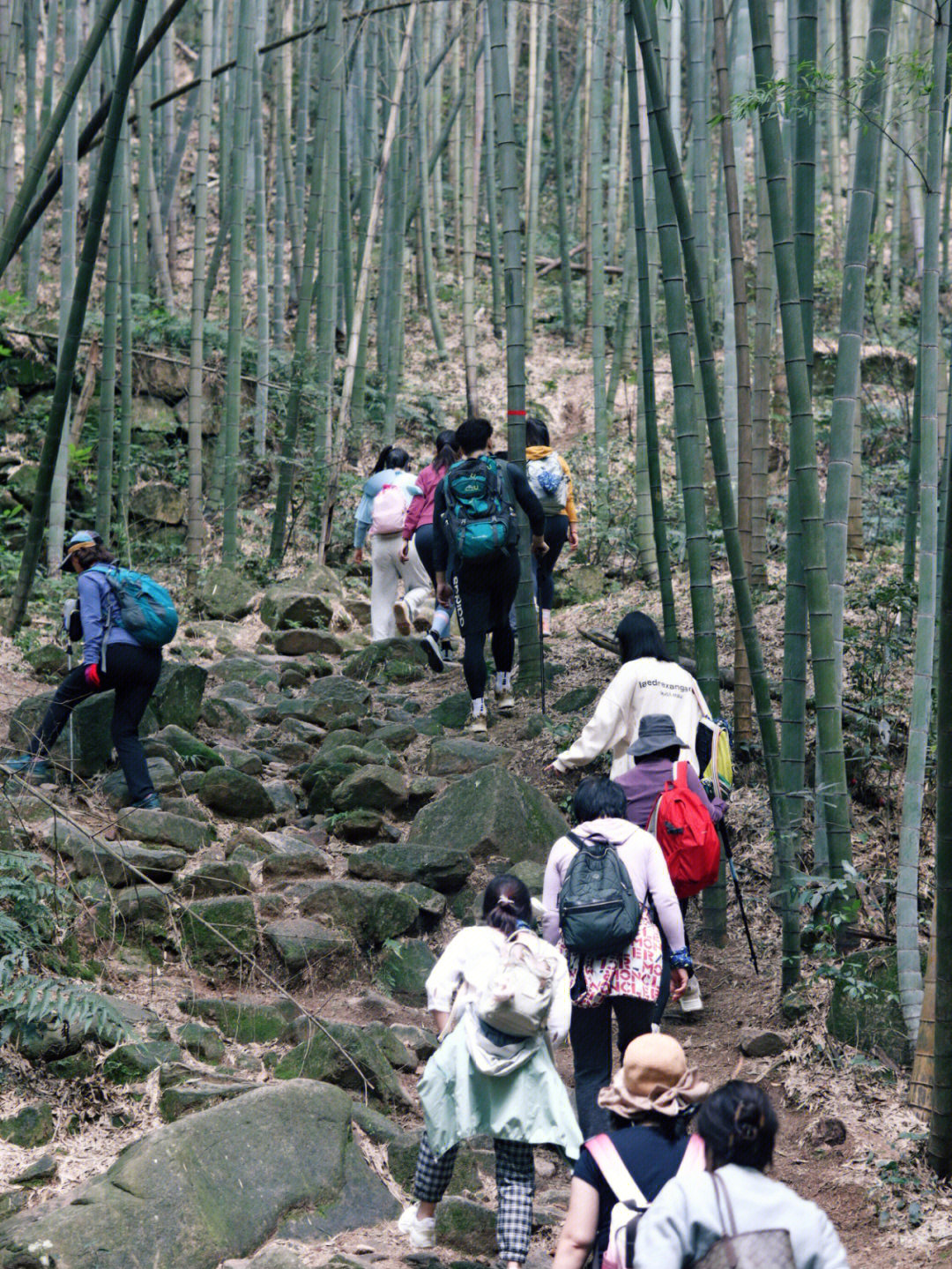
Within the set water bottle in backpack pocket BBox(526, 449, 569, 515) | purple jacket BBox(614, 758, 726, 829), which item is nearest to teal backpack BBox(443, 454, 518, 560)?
water bottle in backpack pocket BBox(526, 449, 569, 515)

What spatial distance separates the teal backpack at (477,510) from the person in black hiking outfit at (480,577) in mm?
23

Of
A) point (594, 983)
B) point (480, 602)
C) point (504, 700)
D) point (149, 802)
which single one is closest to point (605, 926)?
point (594, 983)

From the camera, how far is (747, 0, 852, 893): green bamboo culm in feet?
11.4

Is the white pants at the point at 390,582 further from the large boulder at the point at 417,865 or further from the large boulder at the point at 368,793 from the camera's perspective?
the large boulder at the point at 417,865

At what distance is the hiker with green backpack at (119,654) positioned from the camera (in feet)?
15.3

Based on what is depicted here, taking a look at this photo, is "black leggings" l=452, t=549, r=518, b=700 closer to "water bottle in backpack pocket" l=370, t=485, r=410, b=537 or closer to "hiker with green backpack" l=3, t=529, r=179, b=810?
"hiker with green backpack" l=3, t=529, r=179, b=810

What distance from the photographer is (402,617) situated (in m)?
7.59

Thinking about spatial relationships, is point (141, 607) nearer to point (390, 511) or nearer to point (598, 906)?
point (598, 906)

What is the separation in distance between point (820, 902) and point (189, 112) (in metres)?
11.8

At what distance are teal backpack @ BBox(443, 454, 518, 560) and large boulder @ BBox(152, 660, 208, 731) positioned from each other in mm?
1518

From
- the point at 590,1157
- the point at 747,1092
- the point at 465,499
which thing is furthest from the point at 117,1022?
the point at 465,499

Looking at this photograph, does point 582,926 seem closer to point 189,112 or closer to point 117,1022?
point 117,1022

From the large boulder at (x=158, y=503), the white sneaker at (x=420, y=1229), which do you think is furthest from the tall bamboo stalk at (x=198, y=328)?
the white sneaker at (x=420, y=1229)

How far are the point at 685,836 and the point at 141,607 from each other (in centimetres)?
240
